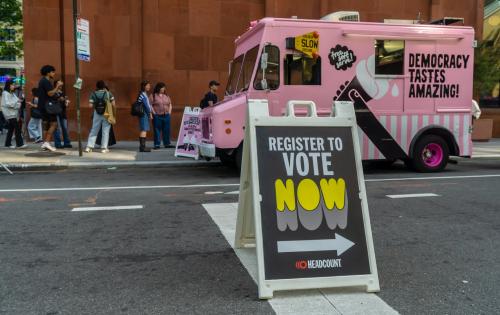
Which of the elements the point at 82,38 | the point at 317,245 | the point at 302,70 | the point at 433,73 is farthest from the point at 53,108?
the point at 317,245

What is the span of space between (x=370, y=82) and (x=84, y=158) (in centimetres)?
662

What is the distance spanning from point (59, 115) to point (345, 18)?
7.50 metres

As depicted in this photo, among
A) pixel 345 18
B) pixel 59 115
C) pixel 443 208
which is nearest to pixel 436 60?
pixel 345 18

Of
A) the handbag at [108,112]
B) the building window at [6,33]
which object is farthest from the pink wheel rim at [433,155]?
the building window at [6,33]

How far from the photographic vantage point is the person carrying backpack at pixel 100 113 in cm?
1216

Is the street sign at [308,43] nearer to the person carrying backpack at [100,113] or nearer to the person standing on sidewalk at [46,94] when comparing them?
the person carrying backpack at [100,113]

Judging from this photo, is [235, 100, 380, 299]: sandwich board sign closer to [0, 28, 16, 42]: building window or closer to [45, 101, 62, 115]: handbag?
[45, 101, 62, 115]: handbag

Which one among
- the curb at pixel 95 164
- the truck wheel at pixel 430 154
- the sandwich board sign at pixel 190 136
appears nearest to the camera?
the truck wheel at pixel 430 154

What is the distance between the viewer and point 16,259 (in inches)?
174

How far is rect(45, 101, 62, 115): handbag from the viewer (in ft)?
38.5

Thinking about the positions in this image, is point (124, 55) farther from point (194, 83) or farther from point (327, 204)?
point (327, 204)

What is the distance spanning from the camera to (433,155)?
33.7ft

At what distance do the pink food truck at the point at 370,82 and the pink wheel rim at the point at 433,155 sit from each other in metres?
0.02

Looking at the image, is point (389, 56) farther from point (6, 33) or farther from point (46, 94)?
point (6, 33)
